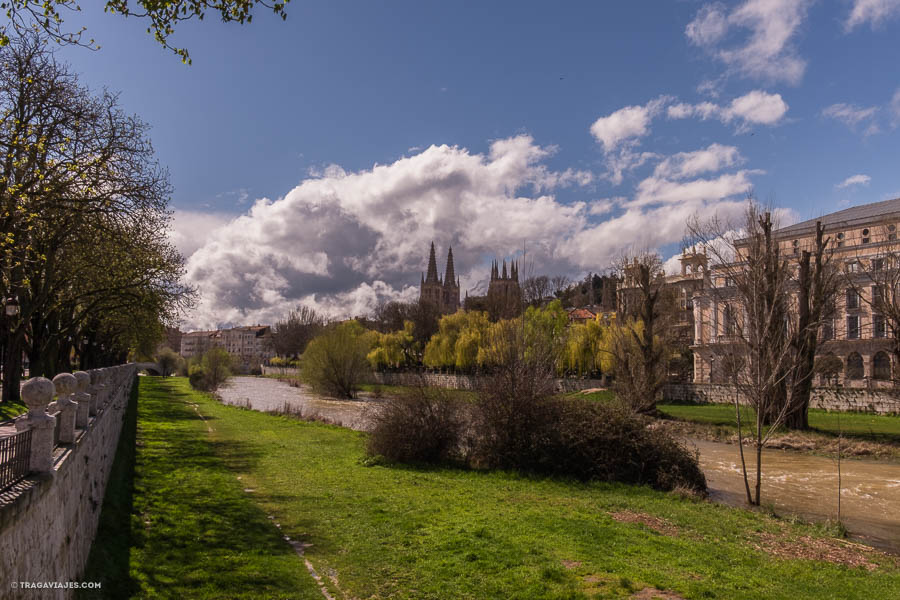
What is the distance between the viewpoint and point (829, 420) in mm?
35250

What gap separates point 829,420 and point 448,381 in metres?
27.0

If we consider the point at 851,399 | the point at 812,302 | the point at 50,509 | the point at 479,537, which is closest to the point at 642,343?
the point at 812,302

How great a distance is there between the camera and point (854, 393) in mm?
39719

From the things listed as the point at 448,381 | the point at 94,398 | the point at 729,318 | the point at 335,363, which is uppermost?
the point at 729,318

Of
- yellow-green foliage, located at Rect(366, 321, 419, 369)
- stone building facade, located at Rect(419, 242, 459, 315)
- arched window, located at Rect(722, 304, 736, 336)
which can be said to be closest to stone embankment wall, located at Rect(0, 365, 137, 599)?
arched window, located at Rect(722, 304, 736, 336)

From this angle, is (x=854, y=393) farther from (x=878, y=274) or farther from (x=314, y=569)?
(x=314, y=569)

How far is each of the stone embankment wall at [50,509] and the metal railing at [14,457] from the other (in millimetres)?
72

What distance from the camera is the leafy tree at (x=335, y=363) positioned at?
53375 millimetres

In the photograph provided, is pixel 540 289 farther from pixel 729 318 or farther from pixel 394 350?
pixel 729 318

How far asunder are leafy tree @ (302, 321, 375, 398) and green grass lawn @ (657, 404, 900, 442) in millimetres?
28270

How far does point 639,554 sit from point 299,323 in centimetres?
12591

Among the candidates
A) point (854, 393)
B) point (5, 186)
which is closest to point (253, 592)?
point (5, 186)

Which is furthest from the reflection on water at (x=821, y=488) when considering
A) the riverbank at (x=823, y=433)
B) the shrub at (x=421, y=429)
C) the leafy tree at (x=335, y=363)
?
the leafy tree at (x=335, y=363)

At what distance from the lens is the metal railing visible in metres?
4.63
